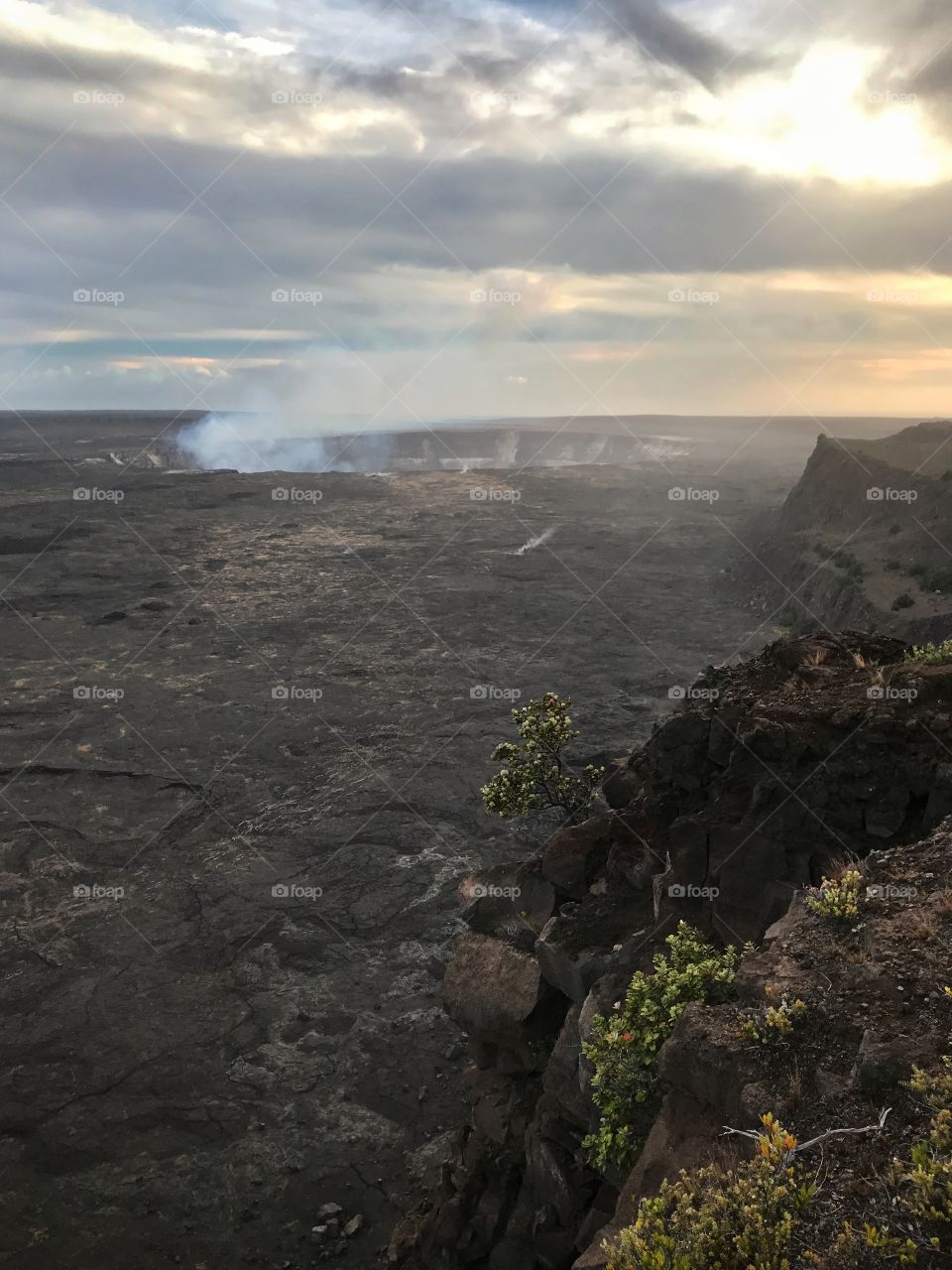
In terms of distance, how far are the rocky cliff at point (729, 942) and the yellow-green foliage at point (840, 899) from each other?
0.49ft

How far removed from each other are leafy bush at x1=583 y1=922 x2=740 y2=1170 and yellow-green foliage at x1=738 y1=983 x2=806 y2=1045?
3.02 feet

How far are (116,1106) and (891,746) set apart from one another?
13954mm

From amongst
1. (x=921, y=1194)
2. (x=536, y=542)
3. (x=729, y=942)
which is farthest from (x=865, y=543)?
(x=921, y=1194)

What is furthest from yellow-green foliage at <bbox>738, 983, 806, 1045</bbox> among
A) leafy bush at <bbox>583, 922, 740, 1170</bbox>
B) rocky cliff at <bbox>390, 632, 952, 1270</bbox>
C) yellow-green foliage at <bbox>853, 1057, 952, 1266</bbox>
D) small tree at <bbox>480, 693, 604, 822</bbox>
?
small tree at <bbox>480, 693, 604, 822</bbox>

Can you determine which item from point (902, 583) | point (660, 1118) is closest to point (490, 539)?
point (902, 583)

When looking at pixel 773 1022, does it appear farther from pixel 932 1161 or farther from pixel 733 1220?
pixel 733 1220

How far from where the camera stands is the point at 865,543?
4722 cm

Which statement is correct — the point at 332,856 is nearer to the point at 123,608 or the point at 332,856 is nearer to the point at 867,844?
the point at 867,844

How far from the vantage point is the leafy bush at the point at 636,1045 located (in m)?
9.21

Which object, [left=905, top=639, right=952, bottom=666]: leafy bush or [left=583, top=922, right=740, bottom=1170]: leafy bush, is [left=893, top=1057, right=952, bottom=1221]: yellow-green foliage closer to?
[left=583, top=922, right=740, bottom=1170]: leafy bush

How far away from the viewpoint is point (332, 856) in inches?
905

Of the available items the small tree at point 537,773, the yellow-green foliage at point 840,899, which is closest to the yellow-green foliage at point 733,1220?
the yellow-green foliage at point 840,899

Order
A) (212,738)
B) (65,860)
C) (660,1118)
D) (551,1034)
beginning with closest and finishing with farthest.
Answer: (660,1118)
(551,1034)
(65,860)
(212,738)

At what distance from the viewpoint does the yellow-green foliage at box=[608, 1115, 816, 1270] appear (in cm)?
595
